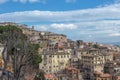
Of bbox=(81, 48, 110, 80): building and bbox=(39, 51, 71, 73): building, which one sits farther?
bbox=(39, 51, 71, 73): building

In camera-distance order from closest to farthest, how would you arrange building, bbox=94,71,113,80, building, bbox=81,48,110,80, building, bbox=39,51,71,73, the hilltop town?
building, bbox=94,71,113,80 → the hilltop town → building, bbox=81,48,110,80 → building, bbox=39,51,71,73

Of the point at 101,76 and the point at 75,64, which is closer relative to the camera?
the point at 101,76

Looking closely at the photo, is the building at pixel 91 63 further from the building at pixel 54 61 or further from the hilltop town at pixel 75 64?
the building at pixel 54 61

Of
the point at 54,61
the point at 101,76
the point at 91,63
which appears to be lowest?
the point at 101,76

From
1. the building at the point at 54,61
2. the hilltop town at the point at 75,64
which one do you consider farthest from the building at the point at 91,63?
the building at the point at 54,61

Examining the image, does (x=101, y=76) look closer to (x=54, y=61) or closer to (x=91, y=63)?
(x=91, y=63)

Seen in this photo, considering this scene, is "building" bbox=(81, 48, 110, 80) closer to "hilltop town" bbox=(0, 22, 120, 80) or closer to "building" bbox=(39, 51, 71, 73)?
"hilltop town" bbox=(0, 22, 120, 80)

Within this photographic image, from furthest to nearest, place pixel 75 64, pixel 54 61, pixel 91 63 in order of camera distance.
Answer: pixel 75 64
pixel 54 61
pixel 91 63

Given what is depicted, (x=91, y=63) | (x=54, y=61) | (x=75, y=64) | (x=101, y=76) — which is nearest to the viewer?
(x=101, y=76)

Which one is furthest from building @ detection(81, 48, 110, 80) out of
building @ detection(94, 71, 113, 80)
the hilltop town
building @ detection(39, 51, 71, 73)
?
building @ detection(39, 51, 71, 73)

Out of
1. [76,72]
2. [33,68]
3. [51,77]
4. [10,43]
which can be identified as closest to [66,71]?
[76,72]

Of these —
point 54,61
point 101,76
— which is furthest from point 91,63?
point 101,76

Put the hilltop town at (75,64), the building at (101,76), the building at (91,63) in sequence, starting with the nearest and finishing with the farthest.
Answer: the building at (101,76), the hilltop town at (75,64), the building at (91,63)

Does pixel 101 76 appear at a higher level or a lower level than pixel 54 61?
lower
